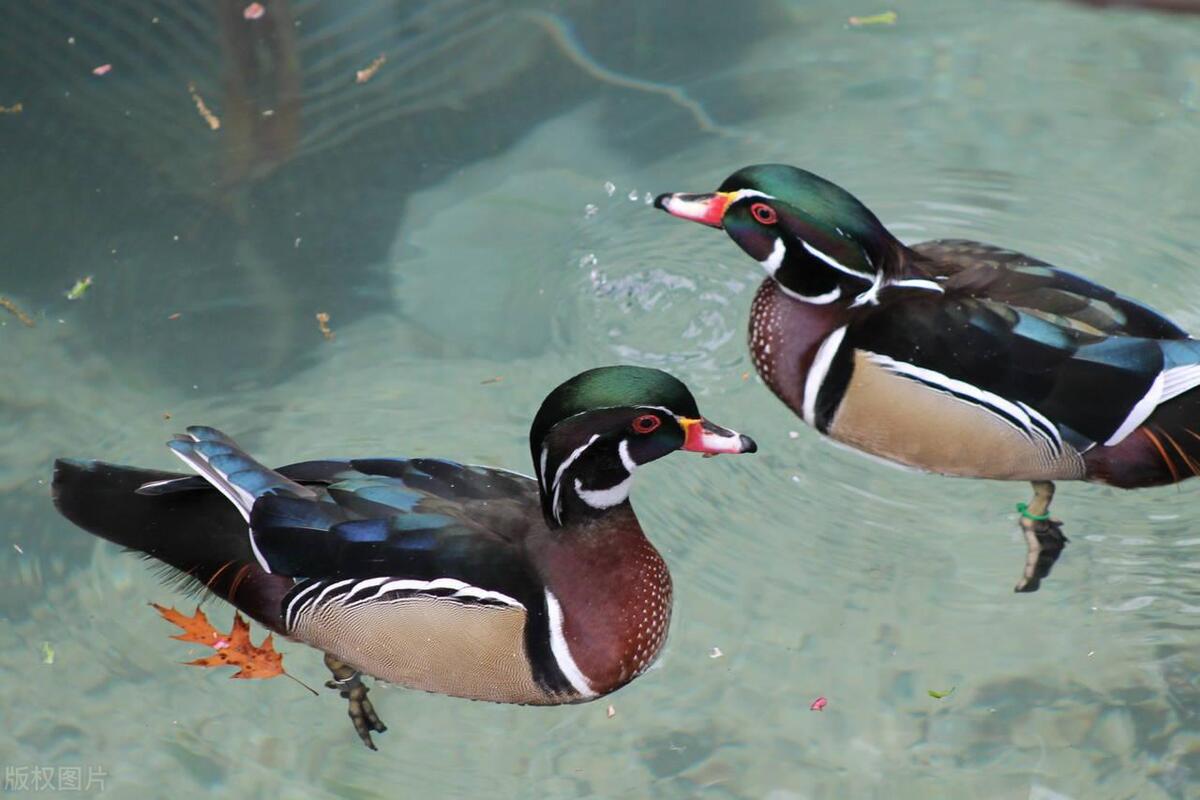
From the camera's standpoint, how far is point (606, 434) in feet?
9.44

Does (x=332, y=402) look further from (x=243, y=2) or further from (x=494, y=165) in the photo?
(x=243, y=2)

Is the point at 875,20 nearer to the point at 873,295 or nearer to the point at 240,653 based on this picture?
the point at 873,295

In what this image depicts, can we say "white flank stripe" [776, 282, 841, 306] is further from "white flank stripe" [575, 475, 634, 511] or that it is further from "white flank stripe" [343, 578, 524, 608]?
"white flank stripe" [343, 578, 524, 608]

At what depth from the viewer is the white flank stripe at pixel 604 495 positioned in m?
2.97

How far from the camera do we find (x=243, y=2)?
16.0 ft

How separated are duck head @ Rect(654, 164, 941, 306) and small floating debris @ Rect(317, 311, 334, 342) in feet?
3.77

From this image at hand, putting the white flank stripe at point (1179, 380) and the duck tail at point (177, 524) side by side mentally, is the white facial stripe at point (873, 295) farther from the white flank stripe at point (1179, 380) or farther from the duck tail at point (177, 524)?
the duck tail at point (177, 524)

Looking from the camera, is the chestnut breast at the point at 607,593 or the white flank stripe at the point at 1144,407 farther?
the white flank stripe at the point at 1144,407

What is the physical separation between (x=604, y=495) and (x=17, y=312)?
2.18m

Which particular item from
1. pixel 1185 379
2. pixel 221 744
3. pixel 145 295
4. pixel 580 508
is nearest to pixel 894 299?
pixel 1185 379

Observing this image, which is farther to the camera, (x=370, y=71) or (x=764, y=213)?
(x=370, y=71)

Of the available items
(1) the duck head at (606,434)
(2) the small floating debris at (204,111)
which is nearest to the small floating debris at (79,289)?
(2) the small floating debris at (204,111)

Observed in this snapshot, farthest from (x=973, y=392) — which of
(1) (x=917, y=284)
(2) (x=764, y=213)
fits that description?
(2) (x=764, y=213)

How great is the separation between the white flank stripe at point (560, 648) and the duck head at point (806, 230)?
3.64ft
